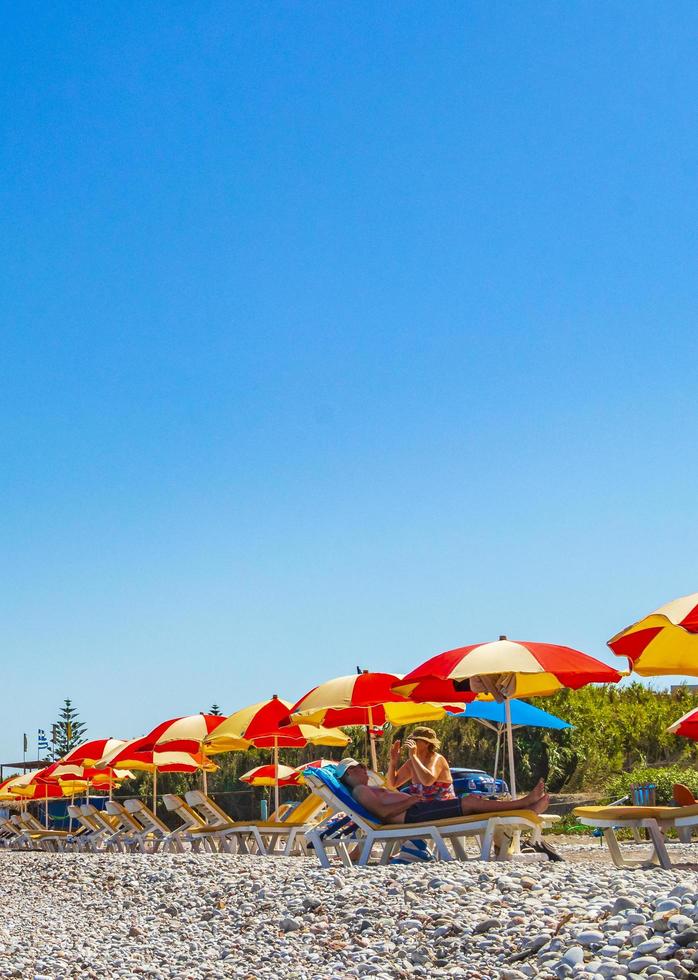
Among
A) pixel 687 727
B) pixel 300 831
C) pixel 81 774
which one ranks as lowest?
pixel 300 831

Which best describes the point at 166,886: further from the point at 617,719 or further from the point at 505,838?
the point at 617,719

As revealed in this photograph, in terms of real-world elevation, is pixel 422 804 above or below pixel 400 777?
below

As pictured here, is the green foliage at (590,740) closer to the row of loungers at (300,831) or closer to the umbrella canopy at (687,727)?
the row of loungers at (300,831)

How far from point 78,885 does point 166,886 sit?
2.60m

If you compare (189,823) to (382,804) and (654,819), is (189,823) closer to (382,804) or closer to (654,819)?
(382,804)

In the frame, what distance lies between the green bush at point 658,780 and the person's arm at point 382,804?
30.2ft

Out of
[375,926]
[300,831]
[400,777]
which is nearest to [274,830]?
[300,831]

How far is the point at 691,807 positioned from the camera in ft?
24.7

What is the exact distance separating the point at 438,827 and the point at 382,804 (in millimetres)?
491

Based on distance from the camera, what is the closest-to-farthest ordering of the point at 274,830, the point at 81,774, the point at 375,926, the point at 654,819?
the point at 375,926, the point at 654,819, the point at 274,830, the point at 81,774

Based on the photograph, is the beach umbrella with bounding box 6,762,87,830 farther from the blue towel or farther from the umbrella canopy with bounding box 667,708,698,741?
the umbrella canopy with bounding box 667,708,698,741

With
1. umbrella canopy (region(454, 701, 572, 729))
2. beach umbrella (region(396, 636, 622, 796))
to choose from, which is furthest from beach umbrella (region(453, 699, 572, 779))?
beach umbrella (region(396, 636, 622, 796))

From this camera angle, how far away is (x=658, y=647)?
8117 mm

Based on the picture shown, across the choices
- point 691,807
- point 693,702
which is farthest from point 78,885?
point 693,702
